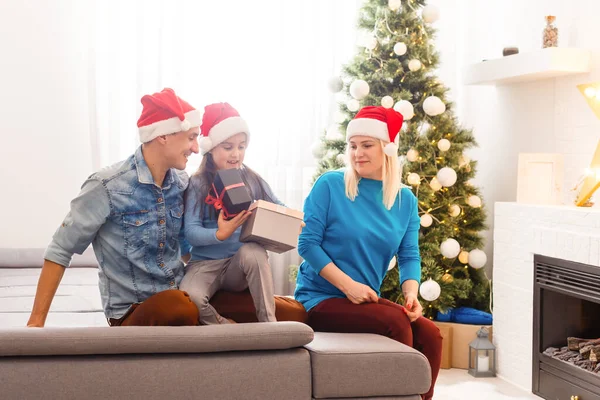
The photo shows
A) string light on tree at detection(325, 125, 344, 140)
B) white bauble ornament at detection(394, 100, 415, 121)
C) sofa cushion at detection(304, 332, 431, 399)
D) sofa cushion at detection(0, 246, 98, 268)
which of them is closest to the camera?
sofa cushion at detection(304, 332, 431, 399)

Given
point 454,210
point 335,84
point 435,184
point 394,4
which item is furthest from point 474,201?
point 394,4

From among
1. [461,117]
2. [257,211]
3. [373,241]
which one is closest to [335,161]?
[461,117]

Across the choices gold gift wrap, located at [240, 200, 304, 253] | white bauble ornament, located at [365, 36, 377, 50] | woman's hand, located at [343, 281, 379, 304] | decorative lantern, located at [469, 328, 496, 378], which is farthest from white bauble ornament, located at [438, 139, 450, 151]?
gold gift wrap, located at [240, 200, 304, 253]

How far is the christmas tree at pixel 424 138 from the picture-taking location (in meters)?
4.11

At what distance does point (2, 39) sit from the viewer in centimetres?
461

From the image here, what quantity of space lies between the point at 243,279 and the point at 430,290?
1607 millimetres

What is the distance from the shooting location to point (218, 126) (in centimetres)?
269

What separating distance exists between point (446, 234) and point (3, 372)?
8.67 feet

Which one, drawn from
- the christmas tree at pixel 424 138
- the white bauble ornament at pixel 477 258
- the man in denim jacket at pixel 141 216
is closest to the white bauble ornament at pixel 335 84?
the christmas tree at pixel 424 138

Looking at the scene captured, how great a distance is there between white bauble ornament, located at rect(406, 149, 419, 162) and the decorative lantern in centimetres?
99

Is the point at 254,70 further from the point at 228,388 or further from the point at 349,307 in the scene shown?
the point at 228,388

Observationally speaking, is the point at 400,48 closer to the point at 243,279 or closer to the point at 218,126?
the point at 218,126

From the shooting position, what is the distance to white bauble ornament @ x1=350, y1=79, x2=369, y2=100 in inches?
162

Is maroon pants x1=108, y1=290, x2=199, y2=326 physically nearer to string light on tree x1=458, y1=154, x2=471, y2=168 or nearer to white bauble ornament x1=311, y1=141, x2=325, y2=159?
white bauble ornament x1=311, y1=141, x2=325, y2=159
